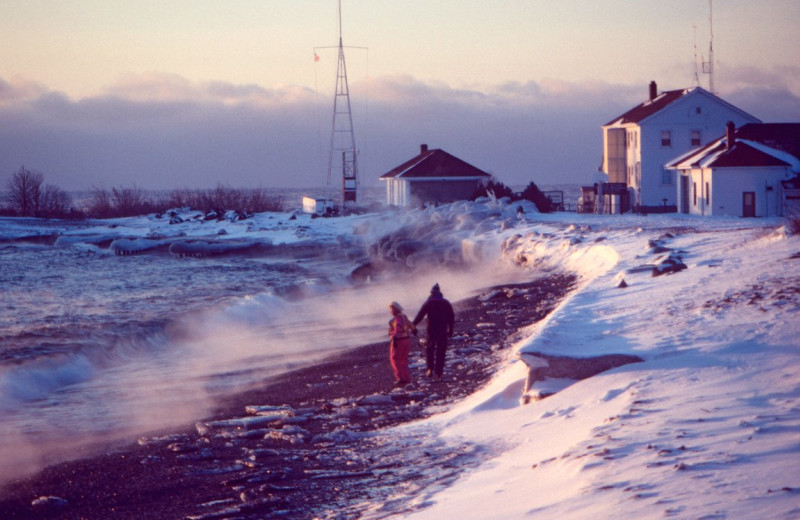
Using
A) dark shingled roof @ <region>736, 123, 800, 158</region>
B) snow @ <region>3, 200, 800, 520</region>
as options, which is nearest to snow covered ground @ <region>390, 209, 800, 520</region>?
snow @ <region>3, 200, 800, 520</region>

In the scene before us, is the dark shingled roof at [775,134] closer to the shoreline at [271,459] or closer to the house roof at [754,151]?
the house roof at [754,151]

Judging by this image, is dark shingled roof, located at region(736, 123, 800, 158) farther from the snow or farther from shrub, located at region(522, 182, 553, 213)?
the snow

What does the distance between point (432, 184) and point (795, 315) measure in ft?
178

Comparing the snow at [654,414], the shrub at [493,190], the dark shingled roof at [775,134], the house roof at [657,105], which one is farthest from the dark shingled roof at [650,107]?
the snow at [654,414]

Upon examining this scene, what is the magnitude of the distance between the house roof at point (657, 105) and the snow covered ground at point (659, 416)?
39.7m

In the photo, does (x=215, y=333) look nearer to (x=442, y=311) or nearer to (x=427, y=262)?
(x=442, y=311)

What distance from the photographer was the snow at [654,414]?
6340 mm

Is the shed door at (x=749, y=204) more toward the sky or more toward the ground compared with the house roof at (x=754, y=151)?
more toward the ground

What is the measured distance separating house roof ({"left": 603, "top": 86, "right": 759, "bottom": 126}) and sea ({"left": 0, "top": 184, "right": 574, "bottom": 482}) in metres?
22.7

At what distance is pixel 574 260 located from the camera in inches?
1072

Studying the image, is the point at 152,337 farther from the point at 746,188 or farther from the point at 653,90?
the point at 653,90

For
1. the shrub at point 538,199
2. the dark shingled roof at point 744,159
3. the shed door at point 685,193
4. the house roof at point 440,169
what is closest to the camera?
the dark shingled roof at point 744,159

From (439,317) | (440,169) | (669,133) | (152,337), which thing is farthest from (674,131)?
(439,317)

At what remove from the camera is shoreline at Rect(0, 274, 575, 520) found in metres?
8.30
